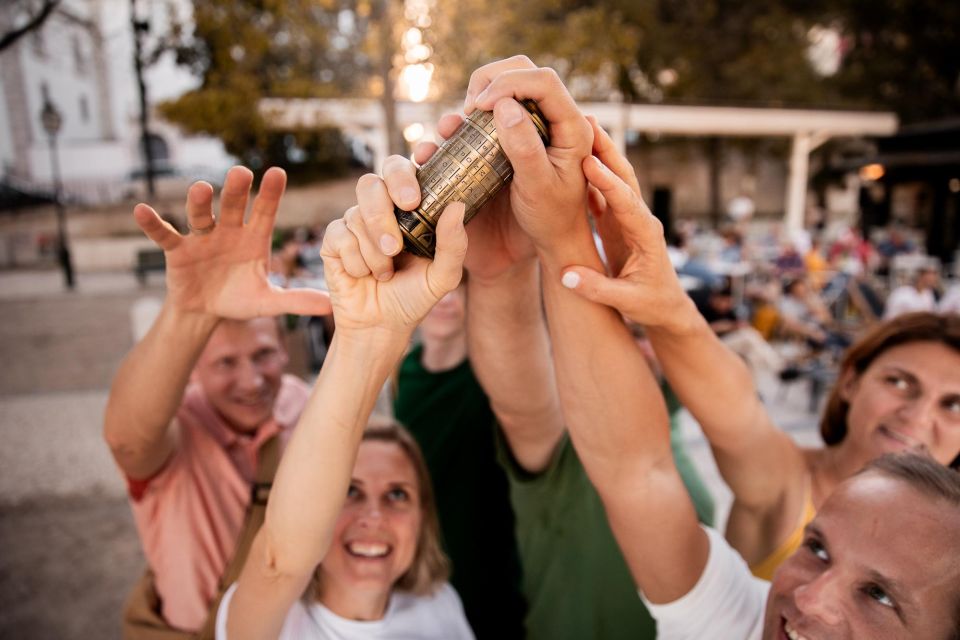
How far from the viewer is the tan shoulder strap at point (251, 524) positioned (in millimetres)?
1485

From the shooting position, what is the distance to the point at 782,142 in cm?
2242

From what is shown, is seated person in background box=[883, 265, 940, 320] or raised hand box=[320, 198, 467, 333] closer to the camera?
raised hand box=[320, 198, 467, 333]

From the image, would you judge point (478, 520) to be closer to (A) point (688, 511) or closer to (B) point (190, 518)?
(B) point (190, 518)

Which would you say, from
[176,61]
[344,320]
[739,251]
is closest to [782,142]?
[739,251]

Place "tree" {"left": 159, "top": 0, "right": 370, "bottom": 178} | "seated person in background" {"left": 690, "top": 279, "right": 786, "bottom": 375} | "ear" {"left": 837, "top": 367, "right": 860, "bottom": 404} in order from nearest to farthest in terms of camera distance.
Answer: "ear" {"left": 837, "top": 367, "right": 860, "bottom": 404} < "seated person in background" {"left": 690, "top": 279, "right": 786, "bottom": 375} < "tree" {"left": 159, "top": 0, "right": 370, "bottom": 178}

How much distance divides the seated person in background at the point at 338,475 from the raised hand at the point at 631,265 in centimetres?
24

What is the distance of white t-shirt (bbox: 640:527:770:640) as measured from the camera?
114 centimetres

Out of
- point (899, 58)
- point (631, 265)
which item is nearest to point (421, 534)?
point (631, 265)

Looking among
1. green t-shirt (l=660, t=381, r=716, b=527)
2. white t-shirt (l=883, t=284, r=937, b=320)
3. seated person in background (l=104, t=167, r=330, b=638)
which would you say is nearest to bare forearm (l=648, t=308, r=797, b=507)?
green t-shirt (l=660, t=381, r=716, b=527)

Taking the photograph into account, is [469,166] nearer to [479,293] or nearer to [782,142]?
[479,293]

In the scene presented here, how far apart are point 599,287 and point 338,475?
56 centimetres

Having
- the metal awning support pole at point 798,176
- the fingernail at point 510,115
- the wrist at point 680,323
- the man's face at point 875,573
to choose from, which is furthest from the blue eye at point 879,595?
the metal awning support pole at point 798,176

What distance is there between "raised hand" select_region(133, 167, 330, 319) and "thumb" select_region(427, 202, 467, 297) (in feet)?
1.68

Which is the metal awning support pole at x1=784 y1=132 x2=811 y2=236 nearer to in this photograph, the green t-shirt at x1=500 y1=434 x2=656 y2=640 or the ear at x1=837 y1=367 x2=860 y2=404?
the ear at x1=837 y1=367 x2=860 y2=404
